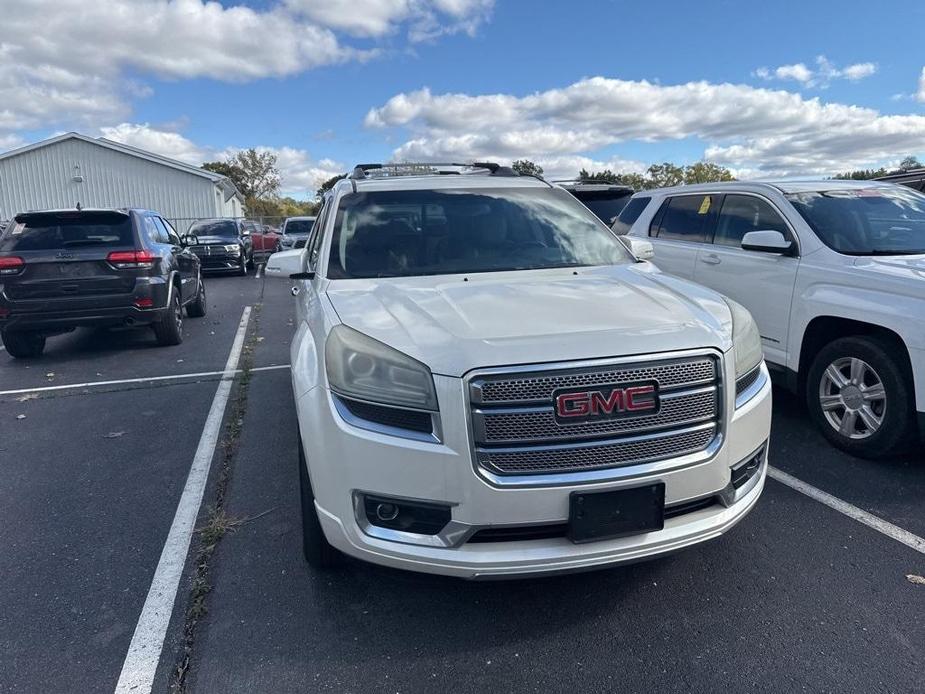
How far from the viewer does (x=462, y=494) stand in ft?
7.64

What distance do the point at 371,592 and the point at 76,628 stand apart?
4.05 feet

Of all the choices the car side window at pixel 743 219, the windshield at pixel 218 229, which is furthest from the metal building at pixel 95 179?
the car side window at pixel 743 219

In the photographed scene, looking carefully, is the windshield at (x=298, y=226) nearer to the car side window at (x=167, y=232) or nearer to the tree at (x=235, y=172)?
the car side window at (x=167, y=232)

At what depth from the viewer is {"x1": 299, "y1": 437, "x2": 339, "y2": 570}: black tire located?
2.88 metres

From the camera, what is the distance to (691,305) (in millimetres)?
2918

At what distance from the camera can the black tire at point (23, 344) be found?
25.5 feet

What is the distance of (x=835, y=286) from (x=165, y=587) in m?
4.49

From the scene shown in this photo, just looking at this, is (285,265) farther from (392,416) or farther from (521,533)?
(521,533)

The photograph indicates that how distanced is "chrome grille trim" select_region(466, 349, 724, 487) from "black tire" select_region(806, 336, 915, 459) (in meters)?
2.25

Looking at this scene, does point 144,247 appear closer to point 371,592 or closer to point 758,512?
point 371,592

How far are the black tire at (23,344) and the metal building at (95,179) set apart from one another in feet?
84.3

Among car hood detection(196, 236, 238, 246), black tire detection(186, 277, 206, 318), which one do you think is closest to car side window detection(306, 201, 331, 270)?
black tire detection(186, 277, 206, 318)

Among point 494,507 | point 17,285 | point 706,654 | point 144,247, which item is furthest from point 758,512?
point 17,285

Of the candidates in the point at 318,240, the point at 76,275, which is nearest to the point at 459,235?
the point at 318,240
